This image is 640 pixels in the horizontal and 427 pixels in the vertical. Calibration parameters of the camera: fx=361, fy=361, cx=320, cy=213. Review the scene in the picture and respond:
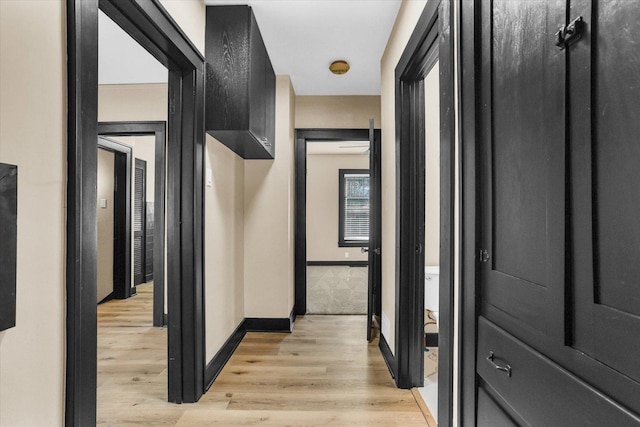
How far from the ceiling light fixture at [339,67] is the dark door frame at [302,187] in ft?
2.73

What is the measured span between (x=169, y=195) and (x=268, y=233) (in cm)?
151

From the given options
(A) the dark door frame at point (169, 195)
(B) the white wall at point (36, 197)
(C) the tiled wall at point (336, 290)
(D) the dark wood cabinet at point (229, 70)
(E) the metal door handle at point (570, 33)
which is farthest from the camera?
(C) the tiled wall at point (336, 290)

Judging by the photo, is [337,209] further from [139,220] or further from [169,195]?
[169,195]

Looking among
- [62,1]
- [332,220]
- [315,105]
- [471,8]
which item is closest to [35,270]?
[62,1]

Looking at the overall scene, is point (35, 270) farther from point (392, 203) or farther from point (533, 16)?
point (392, 203)

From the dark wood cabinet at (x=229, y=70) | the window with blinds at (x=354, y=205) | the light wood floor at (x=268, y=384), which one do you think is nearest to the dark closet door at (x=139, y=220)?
the light wood floor at (x=268, y=384)

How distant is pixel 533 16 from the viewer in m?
0.86

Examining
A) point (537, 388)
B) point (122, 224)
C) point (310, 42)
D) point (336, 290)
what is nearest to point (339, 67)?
point (310, 42)

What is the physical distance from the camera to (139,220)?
4742mm

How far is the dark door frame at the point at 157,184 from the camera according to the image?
3389 mm

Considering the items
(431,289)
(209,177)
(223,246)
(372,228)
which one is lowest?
(431,289)

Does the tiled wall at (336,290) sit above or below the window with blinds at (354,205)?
below

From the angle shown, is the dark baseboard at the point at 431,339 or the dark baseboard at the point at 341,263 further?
the dark baseboard at the point at 341,263

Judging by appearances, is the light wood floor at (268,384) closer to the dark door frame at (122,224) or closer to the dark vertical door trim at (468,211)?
the dark door frame at (122,224)
